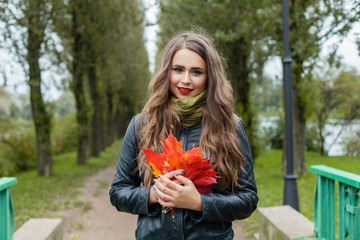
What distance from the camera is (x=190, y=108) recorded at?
81.4 inches

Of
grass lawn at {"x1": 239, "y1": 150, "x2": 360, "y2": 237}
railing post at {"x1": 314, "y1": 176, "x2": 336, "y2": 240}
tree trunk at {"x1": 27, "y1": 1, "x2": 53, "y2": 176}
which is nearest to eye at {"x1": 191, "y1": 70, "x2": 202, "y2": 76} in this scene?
railing post at {"x1": 314, "y1": 176, "x2": 336, "y2": 240}

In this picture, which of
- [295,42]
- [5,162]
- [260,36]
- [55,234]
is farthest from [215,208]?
[5,162]

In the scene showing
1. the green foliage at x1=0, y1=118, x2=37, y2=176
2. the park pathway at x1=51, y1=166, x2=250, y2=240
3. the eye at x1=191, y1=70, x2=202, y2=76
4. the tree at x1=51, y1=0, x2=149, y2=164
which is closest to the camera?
the eye at x1=191, y1=70, x2=202, y2=76

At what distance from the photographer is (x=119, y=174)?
82.0 inches

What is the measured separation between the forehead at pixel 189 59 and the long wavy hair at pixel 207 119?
21 millimetres

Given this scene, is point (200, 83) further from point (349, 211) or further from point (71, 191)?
point (71, 191)

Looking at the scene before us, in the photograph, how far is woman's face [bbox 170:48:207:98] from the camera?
2.09 meters

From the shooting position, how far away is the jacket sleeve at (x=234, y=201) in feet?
6.16

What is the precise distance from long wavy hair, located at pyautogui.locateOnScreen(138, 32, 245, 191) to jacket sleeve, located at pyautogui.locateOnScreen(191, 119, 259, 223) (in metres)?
0.05

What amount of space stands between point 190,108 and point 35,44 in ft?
38.3

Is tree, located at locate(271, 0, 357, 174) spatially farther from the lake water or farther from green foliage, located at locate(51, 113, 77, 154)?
green foliage, located at locate(51, 113, 77, 154)

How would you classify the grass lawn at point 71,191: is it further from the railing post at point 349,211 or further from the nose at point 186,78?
the nose at point 186,78

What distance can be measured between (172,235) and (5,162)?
14310mm

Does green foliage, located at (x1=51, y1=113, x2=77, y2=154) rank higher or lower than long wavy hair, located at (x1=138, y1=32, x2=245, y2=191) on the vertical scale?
lower
